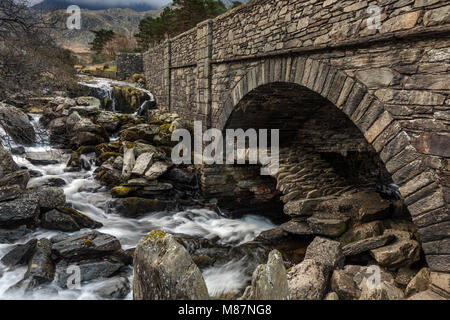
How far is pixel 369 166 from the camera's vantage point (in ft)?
30.4

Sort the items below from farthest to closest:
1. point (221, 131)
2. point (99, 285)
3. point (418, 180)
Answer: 1. point (221, 131)
2. point (99, 285)
3. point (418, 180)

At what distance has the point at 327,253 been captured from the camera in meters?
4.66

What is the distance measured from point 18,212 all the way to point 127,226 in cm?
Result: 220

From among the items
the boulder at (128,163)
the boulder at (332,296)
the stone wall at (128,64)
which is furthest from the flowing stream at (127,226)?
the stone wall at (128,64)

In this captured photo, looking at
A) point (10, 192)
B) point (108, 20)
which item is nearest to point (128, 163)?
point (10, 192)

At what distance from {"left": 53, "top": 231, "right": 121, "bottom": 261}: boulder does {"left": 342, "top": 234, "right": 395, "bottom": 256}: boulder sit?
4.19m

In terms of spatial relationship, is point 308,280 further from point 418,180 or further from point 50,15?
point 50,15

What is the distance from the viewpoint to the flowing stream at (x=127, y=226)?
4438 mm

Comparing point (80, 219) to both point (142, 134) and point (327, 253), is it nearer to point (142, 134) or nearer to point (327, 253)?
point (142, 134)

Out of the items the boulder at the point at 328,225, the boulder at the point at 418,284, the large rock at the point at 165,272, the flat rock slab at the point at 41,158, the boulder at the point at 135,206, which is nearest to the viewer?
the large rock at the point at 165,272

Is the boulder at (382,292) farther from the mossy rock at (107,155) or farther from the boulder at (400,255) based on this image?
the mossy rock at (107,155)

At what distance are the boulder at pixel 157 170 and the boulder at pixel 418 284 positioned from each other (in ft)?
21.1
